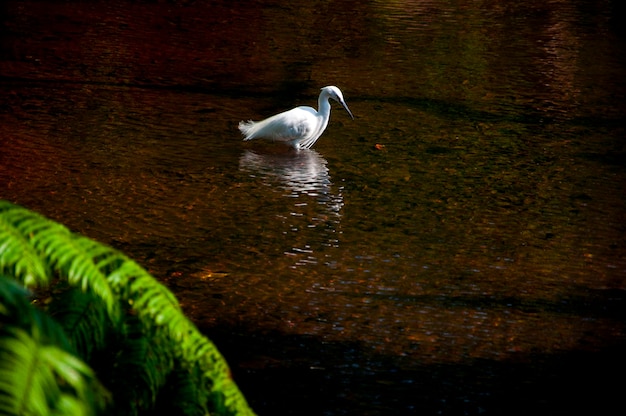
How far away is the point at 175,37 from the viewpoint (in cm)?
1091

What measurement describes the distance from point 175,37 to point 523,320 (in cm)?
723

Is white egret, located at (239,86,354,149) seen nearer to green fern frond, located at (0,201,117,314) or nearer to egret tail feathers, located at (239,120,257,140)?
egret tail feathers, located at (239,120,257,140)

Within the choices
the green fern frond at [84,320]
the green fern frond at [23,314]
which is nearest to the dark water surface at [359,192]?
the green fern frond at [84,320]

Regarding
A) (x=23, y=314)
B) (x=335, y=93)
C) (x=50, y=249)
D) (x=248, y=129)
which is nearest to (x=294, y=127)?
(x=248, y=129)

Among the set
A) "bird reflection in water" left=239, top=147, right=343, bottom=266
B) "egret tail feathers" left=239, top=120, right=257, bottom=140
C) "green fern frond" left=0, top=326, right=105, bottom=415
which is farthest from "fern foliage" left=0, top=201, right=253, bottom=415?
"egret tail feathers" left=239, top=120, right=257, bottom=140

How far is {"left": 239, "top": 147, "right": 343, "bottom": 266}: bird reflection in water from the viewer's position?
561cm

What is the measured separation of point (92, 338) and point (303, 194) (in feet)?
14.5

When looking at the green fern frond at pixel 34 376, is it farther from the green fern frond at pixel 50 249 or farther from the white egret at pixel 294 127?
the white egret at pixel 294 127

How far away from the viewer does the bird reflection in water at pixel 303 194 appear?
5.61m

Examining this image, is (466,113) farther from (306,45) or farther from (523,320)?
(523,320)

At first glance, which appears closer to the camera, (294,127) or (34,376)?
(34,376)

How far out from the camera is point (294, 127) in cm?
744

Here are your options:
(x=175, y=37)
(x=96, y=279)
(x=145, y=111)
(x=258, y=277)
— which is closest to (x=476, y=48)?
(x=175, y=37)

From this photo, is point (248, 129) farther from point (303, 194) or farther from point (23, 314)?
point (23, 314)
